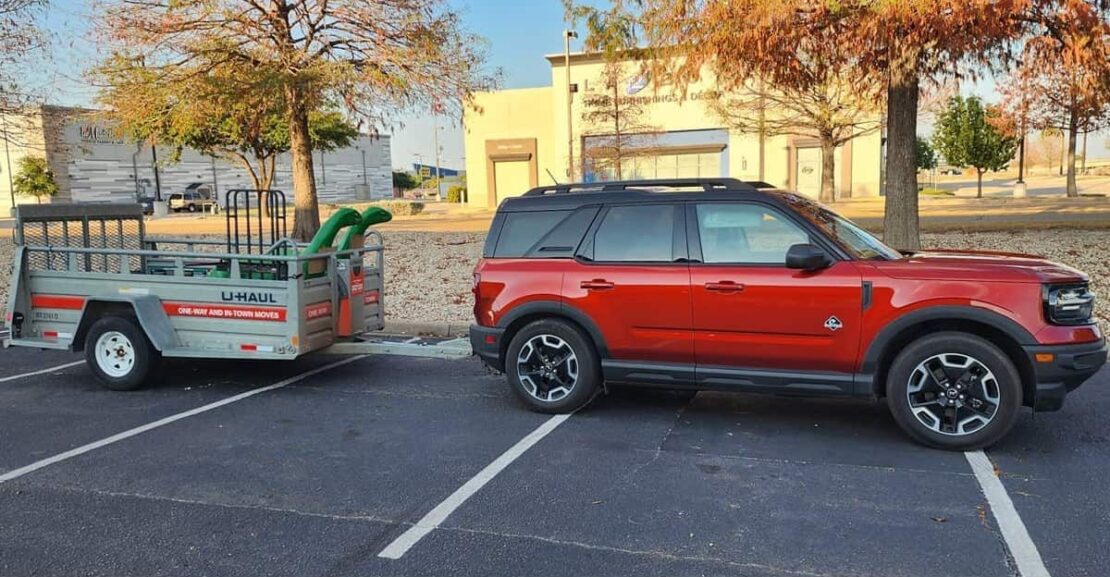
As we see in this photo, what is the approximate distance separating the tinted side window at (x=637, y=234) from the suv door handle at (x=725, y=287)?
0.39m

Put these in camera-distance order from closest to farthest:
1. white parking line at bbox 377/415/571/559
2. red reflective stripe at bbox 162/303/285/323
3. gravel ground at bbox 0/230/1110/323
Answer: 1. white parking line at bbox 377/415/571/559
2. red reflective stripe at bbox 162/303/285/323
3. gravel ground at bbox 0/230/1110/323

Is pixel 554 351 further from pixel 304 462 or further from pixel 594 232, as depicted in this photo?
pixel 304 462

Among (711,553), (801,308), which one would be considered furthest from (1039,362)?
(711,553)

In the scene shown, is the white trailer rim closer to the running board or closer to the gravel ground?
the running board

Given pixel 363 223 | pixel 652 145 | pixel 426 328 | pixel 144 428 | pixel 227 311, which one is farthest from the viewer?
pixel 652 145

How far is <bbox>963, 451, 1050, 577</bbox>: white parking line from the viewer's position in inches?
141

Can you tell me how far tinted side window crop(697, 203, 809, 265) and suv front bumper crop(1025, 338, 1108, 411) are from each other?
1579mm

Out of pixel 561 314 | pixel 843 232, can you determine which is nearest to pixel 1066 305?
pixel 843 232

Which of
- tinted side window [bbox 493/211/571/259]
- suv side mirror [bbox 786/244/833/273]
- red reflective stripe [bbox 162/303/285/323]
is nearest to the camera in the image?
suv side mirror [bbox 786/244/833/273]

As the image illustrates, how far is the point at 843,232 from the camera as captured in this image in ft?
19.1

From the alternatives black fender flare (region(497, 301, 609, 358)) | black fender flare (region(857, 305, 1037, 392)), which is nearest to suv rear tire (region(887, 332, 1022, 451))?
black fender flare (region(857, 305, 1037, 392))

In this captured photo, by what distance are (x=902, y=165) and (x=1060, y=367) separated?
7502 millimetres

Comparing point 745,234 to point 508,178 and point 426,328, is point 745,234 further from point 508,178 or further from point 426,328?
point 508,178

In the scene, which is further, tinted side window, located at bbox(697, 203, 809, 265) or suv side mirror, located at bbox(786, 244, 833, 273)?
tinted side window, located at bbox(697, 203, 809, 265)
